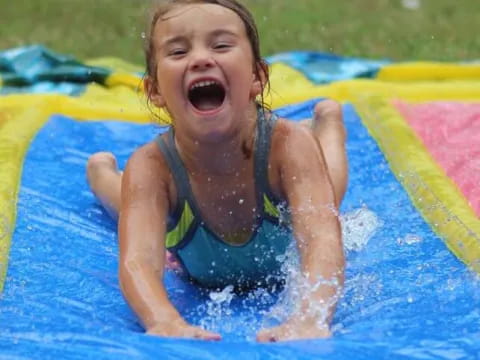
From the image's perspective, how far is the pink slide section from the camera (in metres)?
3.15

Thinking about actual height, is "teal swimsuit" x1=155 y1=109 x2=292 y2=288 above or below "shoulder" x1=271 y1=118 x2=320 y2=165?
below

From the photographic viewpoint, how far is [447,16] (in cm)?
645

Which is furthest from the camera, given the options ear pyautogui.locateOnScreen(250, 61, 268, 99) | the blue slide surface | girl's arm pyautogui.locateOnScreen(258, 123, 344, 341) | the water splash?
the water splash

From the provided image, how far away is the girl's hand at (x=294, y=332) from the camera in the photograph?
2.09m

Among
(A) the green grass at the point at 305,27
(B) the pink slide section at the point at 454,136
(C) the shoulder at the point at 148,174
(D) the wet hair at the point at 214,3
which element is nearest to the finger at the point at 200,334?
(C) the shoulder at the point at 148,174

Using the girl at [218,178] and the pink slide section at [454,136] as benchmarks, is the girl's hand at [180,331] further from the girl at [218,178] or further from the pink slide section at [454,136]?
the pink slide section at [454,136]

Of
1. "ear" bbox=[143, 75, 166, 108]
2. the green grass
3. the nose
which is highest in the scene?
the nose

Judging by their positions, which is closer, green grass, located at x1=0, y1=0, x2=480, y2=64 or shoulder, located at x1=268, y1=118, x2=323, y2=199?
shoulder, located at x1=268, y1=118, x2=323, y2=199

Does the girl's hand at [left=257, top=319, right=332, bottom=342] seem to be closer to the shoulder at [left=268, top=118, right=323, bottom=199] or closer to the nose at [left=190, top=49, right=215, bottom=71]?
the shoulder at [left=268, top=118, right=323, bottom=199]

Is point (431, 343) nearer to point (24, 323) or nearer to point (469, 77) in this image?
point (24, 323)

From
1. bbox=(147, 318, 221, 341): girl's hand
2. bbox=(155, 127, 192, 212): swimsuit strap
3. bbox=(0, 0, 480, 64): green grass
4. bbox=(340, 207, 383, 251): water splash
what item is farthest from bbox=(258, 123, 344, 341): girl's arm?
bbox=(0, 0, 480, 64): green grass

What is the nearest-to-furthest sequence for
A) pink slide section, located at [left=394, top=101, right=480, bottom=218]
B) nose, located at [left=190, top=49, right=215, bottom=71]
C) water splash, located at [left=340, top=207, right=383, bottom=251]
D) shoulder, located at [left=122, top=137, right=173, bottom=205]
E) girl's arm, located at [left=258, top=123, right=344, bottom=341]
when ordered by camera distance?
1. girl's arm, located at [left=258, top=123, right=344, bottom=341]
2. nose, located at [left=190, top=49, right=215, bottom=71]
3. shoulder, located at [left=122, top=137, right=173, bottom=205]
4. water splash, located at [left=340, top=207, right=383, bottom=251]
5. pink slide section, located at [left=394, top=101, right=480, bottom=218]

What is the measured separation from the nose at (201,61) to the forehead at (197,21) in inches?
2.5

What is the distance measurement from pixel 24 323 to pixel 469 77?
8.98ft
